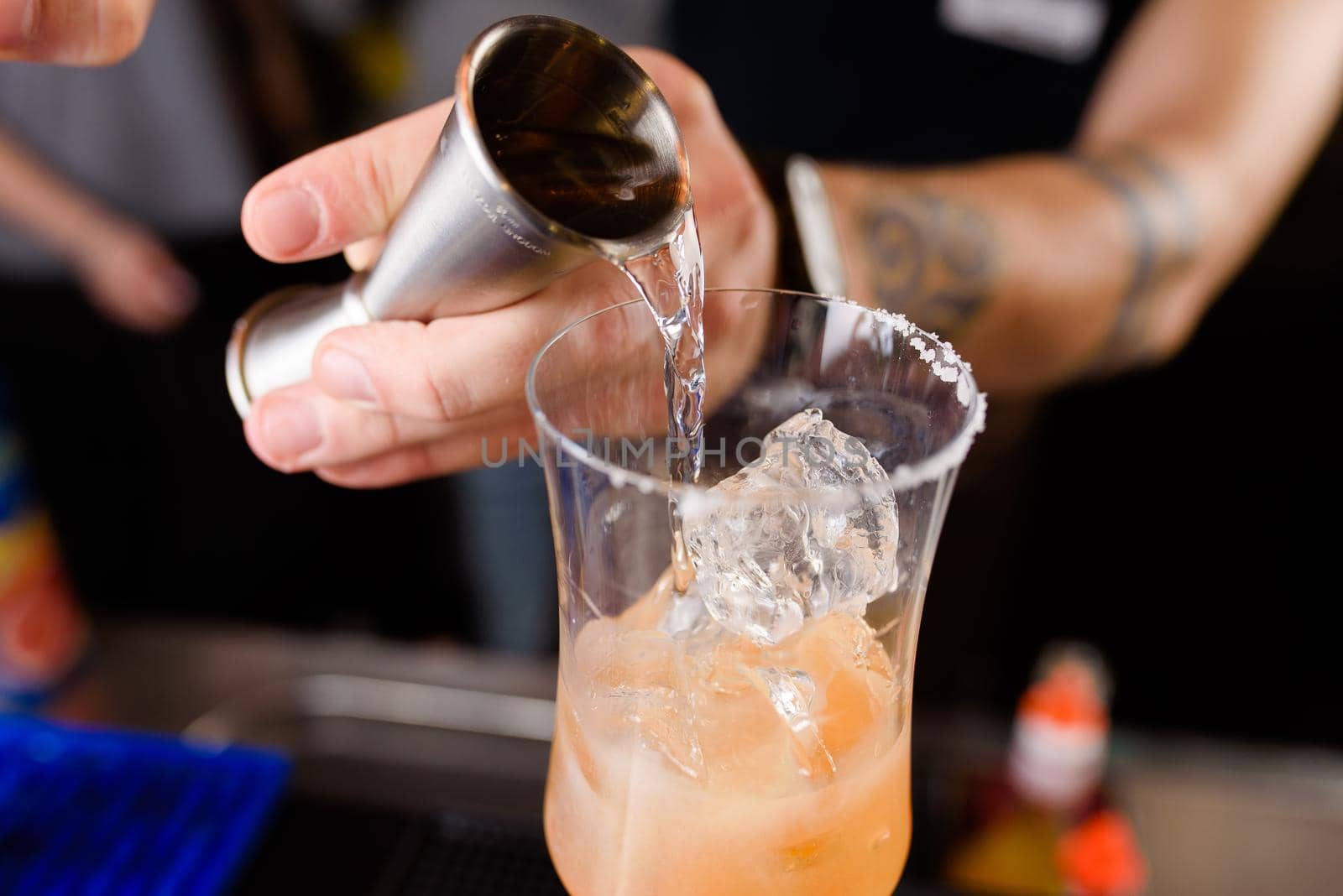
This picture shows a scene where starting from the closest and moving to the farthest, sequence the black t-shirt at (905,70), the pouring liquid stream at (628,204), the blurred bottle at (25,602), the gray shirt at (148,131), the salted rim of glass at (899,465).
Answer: the salted rim of glass at (899,465)
the pouring liquid stream at (628,204)
the blurred bottle at (25,602)
the black t-shirt at (905,70)
the gray shirt at (148,131)

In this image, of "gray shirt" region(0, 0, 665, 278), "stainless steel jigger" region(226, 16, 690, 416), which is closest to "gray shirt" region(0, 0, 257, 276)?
"gray shirt" region(0, 0, 665, 278)

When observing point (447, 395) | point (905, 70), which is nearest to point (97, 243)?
point (905, 70)

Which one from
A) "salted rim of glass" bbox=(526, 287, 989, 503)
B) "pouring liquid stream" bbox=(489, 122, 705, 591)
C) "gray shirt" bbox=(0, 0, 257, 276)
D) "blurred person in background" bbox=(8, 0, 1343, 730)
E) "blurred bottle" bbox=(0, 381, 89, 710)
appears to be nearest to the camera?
"salted rim of glass" bbox=(526, 287, 989, 503)

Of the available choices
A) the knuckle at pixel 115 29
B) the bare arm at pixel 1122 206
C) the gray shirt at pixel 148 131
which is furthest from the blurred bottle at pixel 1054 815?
the gray shirt at pixel 148 131

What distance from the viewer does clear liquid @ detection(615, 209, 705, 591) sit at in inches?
28.0

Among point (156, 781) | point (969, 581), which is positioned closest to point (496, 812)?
point (156, 781)

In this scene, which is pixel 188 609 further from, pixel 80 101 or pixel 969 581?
pixel 969 581

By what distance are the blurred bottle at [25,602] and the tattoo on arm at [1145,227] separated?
62.3 inches

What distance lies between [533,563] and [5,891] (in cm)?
142

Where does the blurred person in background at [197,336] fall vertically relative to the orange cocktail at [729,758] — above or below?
below

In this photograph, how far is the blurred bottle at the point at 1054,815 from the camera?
1382 mm

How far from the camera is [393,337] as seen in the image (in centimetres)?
77

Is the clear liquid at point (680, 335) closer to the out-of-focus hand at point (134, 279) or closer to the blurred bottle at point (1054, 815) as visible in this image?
the blurred bottle at point (1054, 815)

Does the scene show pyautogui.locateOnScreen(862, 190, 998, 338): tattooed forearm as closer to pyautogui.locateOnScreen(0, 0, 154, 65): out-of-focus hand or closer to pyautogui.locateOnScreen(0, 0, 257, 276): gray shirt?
pyautogui.locateOnScreen(0, 0, 154, 65): out-of-focus hand
